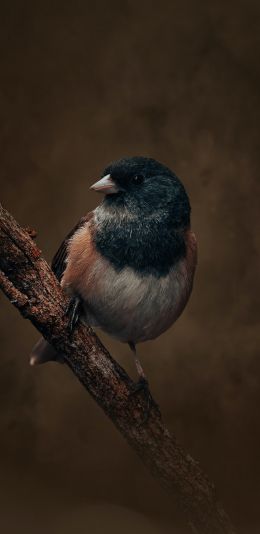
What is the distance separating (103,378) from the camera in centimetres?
216

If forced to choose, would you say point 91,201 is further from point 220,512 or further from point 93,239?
point 220,512

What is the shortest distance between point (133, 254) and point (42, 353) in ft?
2.19

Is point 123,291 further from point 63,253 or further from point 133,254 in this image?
point 63,253

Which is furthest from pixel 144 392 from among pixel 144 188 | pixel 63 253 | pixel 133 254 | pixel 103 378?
pixel 144 188

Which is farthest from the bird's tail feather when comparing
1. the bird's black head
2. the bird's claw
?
the bird's black head

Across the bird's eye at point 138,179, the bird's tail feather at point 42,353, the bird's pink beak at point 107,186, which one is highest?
the bird's pink beak at point 107,186

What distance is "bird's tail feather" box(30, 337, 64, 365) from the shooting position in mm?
2650

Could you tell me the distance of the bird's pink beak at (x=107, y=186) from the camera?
227 cm

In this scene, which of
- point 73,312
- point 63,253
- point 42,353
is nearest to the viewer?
point 73,312

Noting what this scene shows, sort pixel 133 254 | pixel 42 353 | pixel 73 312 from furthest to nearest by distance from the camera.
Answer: pixel 42 353 < pixel 133 254 < pixel 73 312

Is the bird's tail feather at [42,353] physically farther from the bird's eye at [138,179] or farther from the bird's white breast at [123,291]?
the bird's eye at [138,179]

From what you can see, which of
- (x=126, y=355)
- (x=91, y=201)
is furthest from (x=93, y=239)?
(x=126, y=355)

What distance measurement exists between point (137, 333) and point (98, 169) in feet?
3.58

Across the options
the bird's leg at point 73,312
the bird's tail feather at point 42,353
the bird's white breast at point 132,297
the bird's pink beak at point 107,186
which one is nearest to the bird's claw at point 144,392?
the bird's white breast at point 132,297
